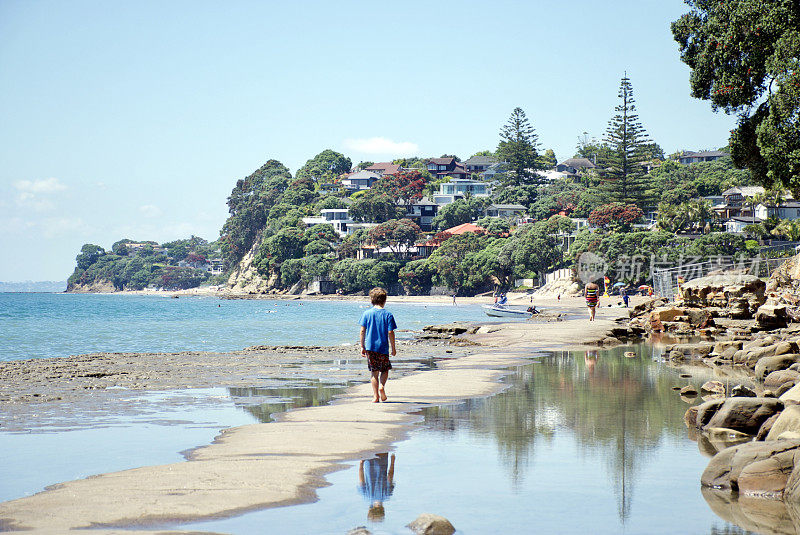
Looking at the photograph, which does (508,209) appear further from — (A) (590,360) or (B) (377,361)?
(B) (377,361)

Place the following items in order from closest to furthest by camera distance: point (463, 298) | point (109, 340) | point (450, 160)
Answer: point (109, 340), point (463, 298), point (450, 160)

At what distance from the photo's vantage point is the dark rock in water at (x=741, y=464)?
271 inches

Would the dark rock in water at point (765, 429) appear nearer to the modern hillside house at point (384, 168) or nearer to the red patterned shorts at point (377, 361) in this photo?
the red patterned shorts at point (377, 361)

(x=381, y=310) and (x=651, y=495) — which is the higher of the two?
(x=381, y=310)

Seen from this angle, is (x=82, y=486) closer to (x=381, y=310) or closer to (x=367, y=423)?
(x=367, y=423)

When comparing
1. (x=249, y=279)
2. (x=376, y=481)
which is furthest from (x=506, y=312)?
(x=249, y=279)

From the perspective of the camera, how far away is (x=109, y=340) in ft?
131

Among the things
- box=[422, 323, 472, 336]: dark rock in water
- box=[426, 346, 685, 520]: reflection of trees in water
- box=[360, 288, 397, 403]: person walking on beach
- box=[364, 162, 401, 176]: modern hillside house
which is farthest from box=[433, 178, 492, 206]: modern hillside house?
box=[360, 288, 397, 403]: person walking on beach

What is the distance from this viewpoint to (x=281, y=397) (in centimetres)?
1389

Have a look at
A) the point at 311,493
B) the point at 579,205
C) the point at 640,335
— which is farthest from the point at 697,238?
the point at 311,493

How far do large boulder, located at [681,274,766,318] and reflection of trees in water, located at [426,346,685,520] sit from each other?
16.3m

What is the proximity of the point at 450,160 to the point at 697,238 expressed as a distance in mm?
75521

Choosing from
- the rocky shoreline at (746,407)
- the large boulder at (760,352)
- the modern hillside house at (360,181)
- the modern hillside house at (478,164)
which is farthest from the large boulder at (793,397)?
the modern hillside house at (478,164)

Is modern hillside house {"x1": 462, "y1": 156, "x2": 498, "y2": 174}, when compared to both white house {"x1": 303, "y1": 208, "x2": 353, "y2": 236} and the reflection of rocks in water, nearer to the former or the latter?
white house {"x1": 303, "y1": 208, "x2": 353, "y2": 236}
